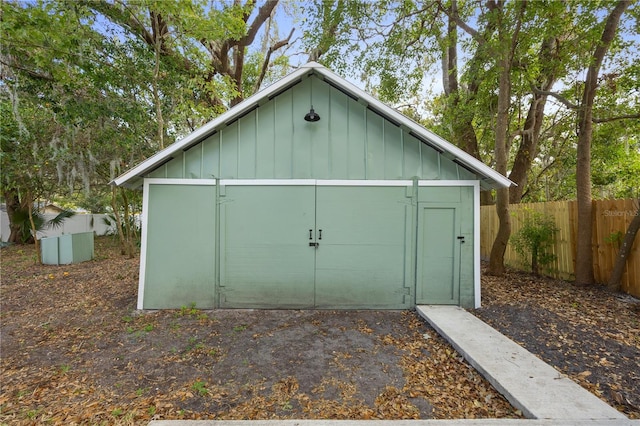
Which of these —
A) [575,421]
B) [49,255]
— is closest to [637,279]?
[575,421]

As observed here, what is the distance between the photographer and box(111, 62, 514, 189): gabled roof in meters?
4.89

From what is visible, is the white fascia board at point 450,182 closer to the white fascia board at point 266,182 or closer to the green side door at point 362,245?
the green side door at point 362,245

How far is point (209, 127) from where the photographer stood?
488 cm

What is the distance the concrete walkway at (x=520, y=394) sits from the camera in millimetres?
2508

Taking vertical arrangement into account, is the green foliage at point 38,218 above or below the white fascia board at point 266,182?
below

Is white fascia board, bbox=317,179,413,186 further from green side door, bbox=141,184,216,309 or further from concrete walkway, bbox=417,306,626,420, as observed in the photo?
concrete walkway, bbox=417,306,626,420

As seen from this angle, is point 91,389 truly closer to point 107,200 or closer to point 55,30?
point 55,30

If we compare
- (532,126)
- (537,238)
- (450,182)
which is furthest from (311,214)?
(532,126)

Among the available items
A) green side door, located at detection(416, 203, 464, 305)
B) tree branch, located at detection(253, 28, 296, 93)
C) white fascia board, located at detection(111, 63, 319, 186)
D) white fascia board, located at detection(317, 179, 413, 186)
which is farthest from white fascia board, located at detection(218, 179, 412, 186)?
tree branch, located at detection(253, 28, 296, 93)

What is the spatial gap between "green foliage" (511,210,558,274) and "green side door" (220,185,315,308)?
5479 millimetres

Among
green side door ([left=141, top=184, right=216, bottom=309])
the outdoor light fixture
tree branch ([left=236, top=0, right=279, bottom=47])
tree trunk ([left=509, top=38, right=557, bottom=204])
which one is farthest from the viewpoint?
tree branch ([left=236, top=0, right=279, bottom=47])

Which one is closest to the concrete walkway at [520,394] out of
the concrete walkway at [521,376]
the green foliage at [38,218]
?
the concrete walkway at [521,376]

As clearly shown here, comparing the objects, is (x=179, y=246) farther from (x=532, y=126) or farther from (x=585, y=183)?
(x=532, y=126)

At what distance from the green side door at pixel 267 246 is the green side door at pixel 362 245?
22cm
